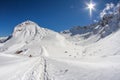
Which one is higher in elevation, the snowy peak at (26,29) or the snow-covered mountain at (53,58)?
the snowy peak at (26,29)

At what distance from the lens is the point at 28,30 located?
57500mm

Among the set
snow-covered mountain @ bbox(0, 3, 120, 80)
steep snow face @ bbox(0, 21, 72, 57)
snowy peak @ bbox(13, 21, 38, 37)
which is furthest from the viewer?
snowy peak @ bbox(13, 21, 38, 37)

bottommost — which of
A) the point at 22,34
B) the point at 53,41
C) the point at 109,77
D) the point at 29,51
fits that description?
the point at 109,77

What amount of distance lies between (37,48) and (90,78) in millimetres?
32108

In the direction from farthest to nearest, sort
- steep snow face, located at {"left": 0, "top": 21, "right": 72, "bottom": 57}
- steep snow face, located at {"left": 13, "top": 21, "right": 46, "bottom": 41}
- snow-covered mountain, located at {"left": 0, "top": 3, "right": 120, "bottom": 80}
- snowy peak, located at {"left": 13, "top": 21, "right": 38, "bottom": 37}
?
snowy peak, located at {"left": 13, "top": 21, "right": 38, "bottom": 37}
steep snow face, located at {"left": 13, "top": 21, "right": 46, "bottom": 41}
steep snow face, located at {"left": 0, "top": 21, "right": 72, "bottom": 57}
snow-covered mountain, located at {"left": 0, "top": 3, "right": 120, "bottom": 80}

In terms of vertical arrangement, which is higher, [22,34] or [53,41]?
[22,34]

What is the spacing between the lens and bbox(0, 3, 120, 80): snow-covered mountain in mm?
11587

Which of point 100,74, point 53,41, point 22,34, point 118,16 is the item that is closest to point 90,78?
point 100,74

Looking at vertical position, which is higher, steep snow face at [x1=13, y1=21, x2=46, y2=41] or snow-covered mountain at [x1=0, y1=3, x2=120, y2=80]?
steep snow face at [x1=13, y1=21, x2=46, y2=41]

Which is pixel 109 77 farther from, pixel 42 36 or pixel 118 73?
pixel 42 36

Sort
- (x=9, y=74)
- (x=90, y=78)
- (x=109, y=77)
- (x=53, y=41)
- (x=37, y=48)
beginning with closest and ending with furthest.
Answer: (x=109, y=77), (x=90, y=78), (x=9, y=74), (x=37, y=48), (x=53, y=41)

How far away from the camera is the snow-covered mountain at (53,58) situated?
1159 centimetres

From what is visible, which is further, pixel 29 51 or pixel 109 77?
A: pixel 29 51

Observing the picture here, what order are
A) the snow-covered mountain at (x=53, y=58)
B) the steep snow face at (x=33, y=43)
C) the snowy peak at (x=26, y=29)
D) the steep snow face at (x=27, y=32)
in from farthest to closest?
the snowy peak at (x=26, y=29)
the steep snow face at (x=27, y=32)
the steep snow face at (x=33, y=43)
the snow-covered mountain at (x=53, y=58)
